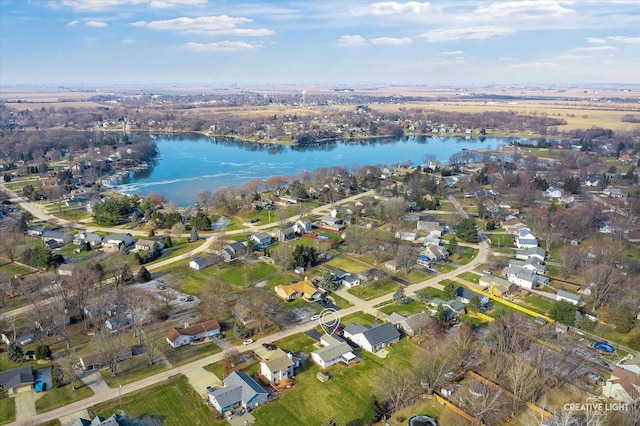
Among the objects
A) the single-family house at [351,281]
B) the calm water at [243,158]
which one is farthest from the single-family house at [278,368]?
the calm water at [243,158]

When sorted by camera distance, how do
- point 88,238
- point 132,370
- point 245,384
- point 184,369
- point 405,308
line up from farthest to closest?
1. point 88,238
2. point 405,308
3. point 184,369
4. point 132,370
5. point 245,384

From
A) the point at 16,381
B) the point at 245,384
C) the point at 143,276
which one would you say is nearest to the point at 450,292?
the point at 245,384

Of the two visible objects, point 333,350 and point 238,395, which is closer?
point 238,395

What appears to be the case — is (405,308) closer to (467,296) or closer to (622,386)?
(467,296)

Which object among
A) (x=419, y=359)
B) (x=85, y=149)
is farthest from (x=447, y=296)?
(x=85, y=149)

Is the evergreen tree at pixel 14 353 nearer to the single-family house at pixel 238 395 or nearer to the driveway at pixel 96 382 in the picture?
the driveway at pixel 96 382

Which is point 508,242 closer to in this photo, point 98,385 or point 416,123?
point 98,385

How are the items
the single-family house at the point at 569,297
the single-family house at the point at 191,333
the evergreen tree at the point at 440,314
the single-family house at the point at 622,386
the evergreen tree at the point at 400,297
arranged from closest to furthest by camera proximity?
the single-family house at the point at 622,386 < the single-family house at the point at 191,333 < the evergreen tree at the point at 440,314 < the single-family house at the point at 569,297 < the evergreen tree at the point at 400,297

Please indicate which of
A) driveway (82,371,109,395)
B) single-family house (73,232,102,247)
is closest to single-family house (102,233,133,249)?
single-family house (73,232,102,247)
